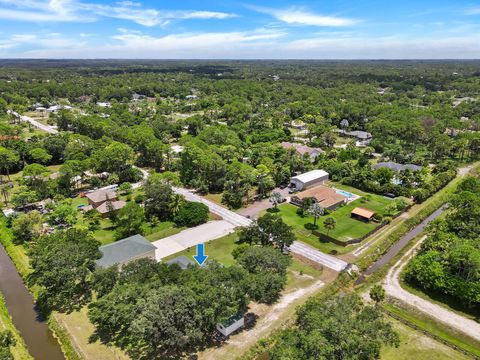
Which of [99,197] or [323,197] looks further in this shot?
[323,197]

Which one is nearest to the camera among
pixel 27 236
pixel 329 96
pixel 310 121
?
pixel 27 236

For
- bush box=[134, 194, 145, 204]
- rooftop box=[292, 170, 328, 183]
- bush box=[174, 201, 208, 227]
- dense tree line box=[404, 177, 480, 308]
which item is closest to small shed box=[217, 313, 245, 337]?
dense tree line box=[404, 177, 480, 308]

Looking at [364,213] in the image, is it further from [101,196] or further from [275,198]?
[101,196]

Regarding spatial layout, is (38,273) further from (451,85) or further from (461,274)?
(451,85)

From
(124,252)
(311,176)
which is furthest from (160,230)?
(311,176)

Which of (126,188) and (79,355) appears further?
(126,188)

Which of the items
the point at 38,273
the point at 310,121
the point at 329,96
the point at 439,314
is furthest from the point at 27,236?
the point at 329,96
